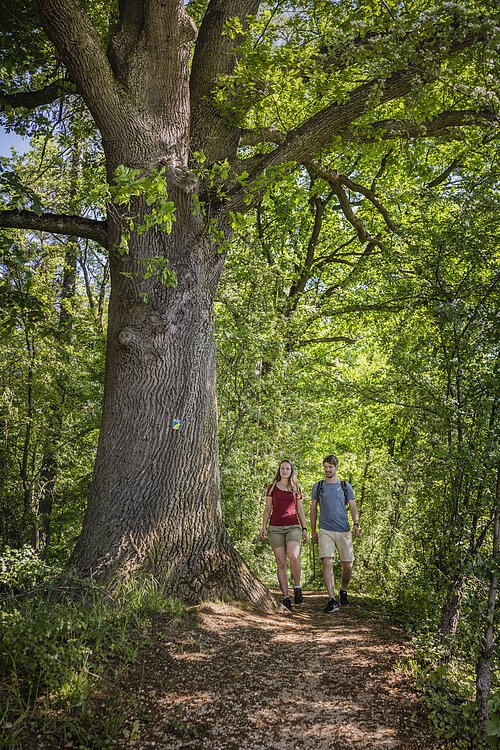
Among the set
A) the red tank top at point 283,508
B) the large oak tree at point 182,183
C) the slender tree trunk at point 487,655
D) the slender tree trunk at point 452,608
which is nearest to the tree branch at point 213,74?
the large oak tree at point 182,183

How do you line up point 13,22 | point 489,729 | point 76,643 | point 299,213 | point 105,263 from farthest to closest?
point 105,263
point 299,213
point 13,22
point 76,643
point 489,729

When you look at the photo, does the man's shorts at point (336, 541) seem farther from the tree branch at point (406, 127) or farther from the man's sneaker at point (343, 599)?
the tree branch at point (406, 127)

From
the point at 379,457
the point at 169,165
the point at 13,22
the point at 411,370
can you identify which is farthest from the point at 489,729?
the point at 379,457

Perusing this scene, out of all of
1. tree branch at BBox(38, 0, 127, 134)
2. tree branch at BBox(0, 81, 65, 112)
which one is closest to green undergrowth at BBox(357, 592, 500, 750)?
tree branch at BBox(38, 0, 127, 134)

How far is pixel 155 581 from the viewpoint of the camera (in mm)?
5027

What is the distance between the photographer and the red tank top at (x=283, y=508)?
714 cm

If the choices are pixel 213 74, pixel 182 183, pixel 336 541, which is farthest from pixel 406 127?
pixel 336 541

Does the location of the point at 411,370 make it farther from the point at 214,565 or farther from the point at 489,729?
the point at 489,729

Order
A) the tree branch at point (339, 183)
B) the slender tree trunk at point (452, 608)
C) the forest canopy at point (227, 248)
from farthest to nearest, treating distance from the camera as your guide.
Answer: the tree branch at point (339, 183) < the slender tree trunk at point (452, 608) < the forest canopy at point (227, 248)

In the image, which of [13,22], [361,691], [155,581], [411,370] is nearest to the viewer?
[361,691]

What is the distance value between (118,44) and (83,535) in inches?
203

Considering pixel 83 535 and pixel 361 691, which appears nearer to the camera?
pixel 361 691

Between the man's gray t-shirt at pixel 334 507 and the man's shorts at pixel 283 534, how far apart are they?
0.40m

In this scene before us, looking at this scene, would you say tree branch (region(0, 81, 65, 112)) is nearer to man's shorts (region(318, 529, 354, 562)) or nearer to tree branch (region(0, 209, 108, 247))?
tree branch (region(0, 209, 108, 247))
